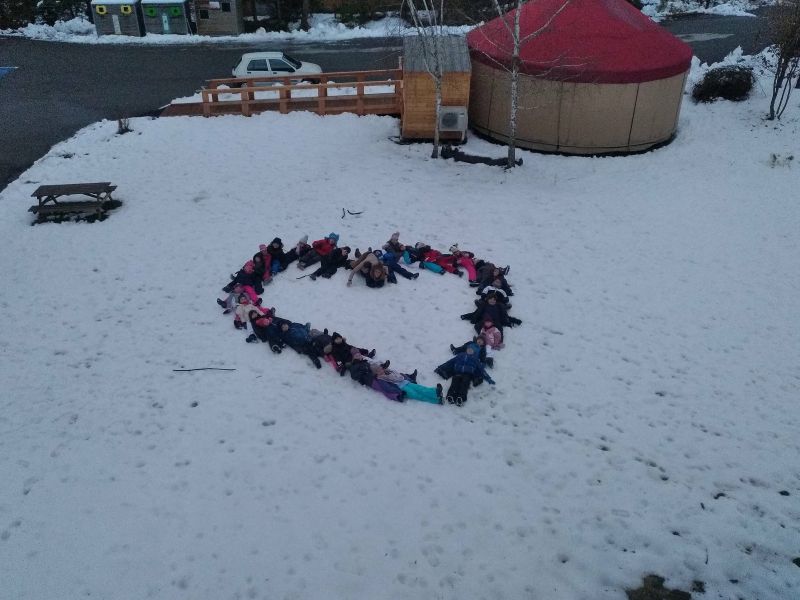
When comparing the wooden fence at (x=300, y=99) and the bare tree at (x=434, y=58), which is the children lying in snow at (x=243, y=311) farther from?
the wooden fence at (x=300, y=99)

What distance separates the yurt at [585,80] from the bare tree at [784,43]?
3.07 metres

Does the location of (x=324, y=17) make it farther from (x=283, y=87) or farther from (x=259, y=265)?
(x=259, y=265)

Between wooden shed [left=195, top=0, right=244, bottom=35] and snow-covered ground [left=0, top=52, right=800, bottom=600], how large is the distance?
49.3 ft

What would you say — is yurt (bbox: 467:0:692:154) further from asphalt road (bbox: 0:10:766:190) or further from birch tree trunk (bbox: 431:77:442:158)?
asphalt road (bbox: 0:10:766:190)

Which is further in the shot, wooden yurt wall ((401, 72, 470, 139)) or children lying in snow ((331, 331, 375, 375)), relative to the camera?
wooden yurt wall ((401, 72, 470, 139))

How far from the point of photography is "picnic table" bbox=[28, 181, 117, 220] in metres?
13.9

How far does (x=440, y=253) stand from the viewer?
12.8 m

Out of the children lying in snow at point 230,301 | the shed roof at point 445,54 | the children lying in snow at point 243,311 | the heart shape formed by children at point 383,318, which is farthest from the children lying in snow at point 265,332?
the shed roof at point 445,54

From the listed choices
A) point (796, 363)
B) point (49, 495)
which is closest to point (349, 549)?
point (49, 495)

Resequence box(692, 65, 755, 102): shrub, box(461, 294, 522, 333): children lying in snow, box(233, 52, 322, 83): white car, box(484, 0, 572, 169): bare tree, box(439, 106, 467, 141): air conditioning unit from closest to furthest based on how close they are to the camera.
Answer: box(461, 294, 522, 333): children lying in snow < box(484, 0, 572, 169): bare tree < box(439, 106, 467, 141): air conditioning unit < box(692, 65, 755, 102): shrub < box(233, 52, 322, 83): white car

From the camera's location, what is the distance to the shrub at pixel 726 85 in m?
20.0

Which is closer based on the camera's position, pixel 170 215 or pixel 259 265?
pixel 259 265

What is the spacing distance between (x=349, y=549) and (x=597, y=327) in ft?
20.0

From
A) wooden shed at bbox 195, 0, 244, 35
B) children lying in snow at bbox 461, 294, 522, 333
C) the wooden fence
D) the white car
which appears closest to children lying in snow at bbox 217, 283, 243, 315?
children lying in snow at bbox 461, 294, 522, 333
